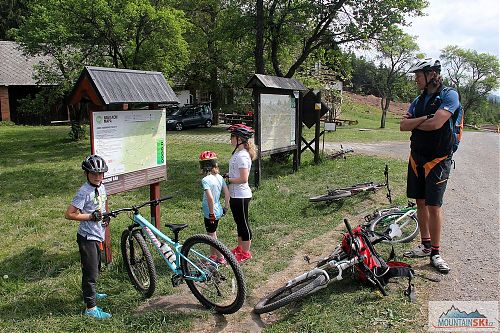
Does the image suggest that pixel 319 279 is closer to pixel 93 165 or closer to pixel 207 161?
pixel 207 161

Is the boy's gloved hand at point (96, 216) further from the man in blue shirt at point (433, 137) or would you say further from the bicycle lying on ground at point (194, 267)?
the man in blue shirt at point (433, 137)

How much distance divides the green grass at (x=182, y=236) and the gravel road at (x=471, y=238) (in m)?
0.72

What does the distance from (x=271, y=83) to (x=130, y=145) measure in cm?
489

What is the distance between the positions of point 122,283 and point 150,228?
37.9 inches

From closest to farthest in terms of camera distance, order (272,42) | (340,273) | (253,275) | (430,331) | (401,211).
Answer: (430,331) < (340,273) < (253,275) < (401,211) < (272,42)

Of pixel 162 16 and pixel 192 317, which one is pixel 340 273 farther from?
pixel 162 16

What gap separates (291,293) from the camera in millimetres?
4109

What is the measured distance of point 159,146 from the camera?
19.8ft

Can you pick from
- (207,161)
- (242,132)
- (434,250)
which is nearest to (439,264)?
(434,250)

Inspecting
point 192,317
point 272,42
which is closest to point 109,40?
point 272,42

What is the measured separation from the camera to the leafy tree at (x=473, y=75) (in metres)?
49.5

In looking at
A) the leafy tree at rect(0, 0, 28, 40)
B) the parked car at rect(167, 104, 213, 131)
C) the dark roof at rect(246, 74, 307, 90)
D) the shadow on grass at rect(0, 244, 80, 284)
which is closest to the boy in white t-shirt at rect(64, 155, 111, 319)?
the shadow on grass at rect(0, 244, 80, 284)

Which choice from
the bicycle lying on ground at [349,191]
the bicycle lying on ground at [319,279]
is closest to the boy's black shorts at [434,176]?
the bicycle lying on ground at [319,279]

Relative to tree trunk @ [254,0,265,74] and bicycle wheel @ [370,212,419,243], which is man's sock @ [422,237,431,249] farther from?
tree trunk @ [254,0,265,74]
